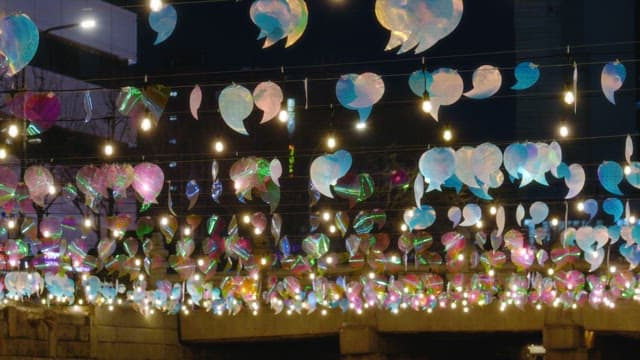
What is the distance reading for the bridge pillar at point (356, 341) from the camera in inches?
1454

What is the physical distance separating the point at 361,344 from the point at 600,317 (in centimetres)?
722

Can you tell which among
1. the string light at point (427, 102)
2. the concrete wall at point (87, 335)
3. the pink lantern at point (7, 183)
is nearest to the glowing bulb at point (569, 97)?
the string light at point (427, 102)

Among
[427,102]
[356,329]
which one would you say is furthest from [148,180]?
[356,329]

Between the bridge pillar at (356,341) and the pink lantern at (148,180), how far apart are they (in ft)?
64.9

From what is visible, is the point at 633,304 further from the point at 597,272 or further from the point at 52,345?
the point at 52,345

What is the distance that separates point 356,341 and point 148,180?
65.7 ft

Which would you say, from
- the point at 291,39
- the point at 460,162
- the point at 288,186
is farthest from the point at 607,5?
the point at 291,39

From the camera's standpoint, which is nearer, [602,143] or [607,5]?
[602,143]

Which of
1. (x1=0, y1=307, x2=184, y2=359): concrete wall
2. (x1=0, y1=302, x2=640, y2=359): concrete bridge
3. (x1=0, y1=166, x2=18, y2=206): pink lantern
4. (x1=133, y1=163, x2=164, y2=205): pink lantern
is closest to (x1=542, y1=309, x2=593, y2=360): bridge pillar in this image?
(x1=0, y1=302, x2=640, y2=359): concrete bridge

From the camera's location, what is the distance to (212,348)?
40094 millimetres

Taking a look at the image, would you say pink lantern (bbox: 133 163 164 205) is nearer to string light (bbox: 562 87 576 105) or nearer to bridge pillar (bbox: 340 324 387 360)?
string light (bbox: 562 87 576 105)

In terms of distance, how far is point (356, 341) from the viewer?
3697 cm

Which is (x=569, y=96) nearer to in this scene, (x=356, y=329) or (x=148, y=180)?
(x=148, y=180)

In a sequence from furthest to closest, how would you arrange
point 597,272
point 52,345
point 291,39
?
point 597,272 → point 52,345 → point 291,39
